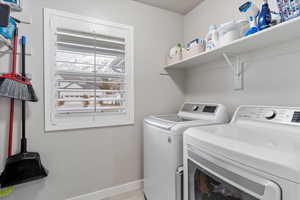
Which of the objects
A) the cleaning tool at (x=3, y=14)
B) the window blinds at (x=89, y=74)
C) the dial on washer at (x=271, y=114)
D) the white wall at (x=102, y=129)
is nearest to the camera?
the cleaning tool at (x=3, y=14)

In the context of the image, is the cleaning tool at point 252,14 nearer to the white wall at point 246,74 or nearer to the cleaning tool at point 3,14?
the white wall at point 246,74

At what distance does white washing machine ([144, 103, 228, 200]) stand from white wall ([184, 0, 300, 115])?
273 millimetres

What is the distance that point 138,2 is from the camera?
1916 millimetres

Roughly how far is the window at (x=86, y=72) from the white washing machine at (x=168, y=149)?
0.52m

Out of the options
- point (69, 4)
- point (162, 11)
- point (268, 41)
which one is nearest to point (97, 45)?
point (69, 4)

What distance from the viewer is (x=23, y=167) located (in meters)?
1.30

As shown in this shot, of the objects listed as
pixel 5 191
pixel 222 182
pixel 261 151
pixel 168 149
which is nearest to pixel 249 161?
pixel 261 151

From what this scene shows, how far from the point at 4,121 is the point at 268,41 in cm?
234

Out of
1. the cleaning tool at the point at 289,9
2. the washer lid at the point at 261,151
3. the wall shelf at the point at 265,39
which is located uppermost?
the cleaning tool at the point at 289,9

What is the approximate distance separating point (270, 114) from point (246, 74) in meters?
0.48

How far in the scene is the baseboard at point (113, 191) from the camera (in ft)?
5.40

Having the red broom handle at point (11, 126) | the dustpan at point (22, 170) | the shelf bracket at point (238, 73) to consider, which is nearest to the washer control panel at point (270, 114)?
the shelf bracket at point (238, 73)

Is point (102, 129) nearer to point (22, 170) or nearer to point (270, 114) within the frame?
point (22, 170)

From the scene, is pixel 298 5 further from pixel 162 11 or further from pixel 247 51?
pixel 162 11
